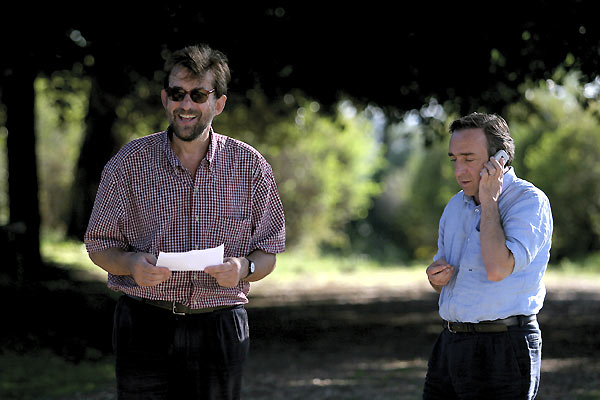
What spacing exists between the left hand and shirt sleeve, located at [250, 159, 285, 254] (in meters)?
0.95

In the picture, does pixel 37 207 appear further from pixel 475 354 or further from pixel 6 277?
pixel 475 354

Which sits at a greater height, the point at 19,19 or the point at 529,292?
the point at 19,19

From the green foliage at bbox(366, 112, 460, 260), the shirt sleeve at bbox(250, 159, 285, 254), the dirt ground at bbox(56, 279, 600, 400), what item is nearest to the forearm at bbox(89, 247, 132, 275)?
the shirt sleeve at bbox(250, 159, 285, 254)

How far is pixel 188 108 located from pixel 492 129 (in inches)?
55.2

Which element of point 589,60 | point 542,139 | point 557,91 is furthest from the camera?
point 542,139

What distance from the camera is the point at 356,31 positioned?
417 inches

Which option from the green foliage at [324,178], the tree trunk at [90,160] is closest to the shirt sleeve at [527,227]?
the tree trunk at [90,160]

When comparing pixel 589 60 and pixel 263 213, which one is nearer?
pixel 263 213

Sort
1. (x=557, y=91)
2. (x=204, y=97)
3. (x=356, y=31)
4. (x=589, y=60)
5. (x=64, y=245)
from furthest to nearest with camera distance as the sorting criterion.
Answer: (x=64, y=245) < (x=557, y=91) < (x=356, y=31) < (x=589, y=60) < (x=204, y=97)

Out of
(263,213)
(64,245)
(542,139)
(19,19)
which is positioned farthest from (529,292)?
(542,139)

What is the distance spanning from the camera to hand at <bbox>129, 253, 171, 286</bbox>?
354 centimetres

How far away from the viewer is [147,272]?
354cm

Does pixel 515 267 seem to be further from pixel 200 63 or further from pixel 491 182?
pixel 200 63

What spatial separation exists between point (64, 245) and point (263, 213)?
1852 cm
